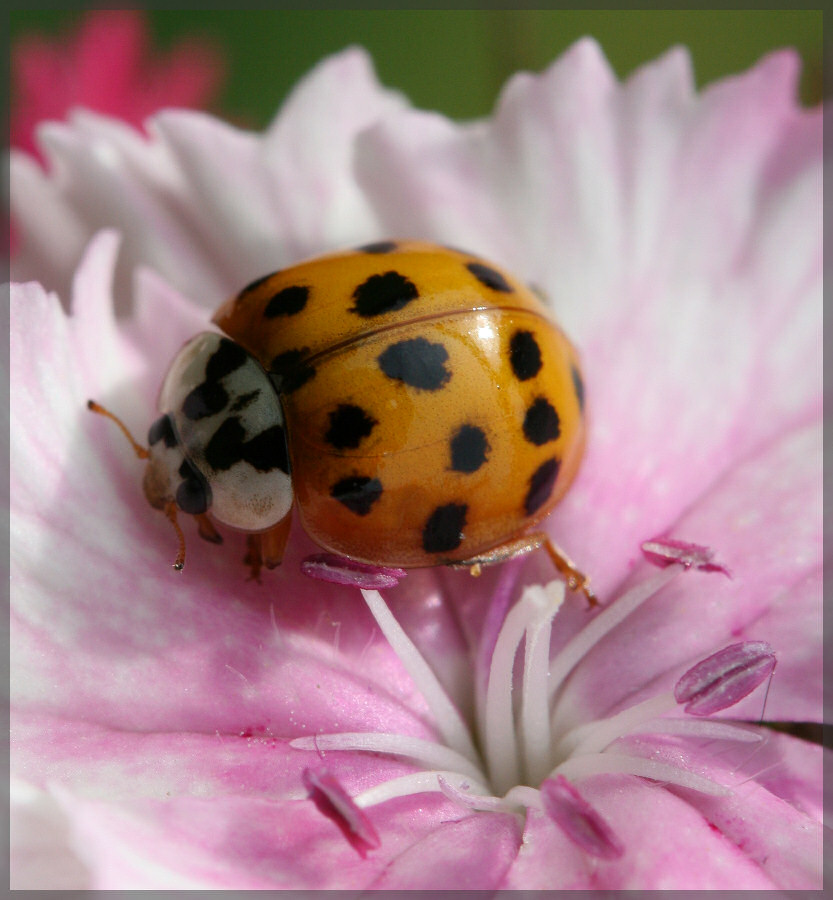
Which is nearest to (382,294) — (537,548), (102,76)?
(537,548)

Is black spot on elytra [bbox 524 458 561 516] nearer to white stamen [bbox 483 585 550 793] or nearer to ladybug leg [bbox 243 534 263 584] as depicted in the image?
white stamen [bbox 483 585 550 793]

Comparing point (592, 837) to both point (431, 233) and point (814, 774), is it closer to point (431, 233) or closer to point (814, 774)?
point (814, 774)

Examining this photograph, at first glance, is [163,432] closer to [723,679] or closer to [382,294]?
[382,294]

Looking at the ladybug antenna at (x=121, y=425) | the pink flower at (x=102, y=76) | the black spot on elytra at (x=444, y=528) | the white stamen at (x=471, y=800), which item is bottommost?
the white stamen at (x=471, y=800)

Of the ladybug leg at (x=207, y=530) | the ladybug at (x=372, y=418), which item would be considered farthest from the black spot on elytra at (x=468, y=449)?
the ladybug leg at (x=207, y=530)

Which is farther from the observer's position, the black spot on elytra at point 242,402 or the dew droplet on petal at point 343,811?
the black spot on elytra at point 242,402

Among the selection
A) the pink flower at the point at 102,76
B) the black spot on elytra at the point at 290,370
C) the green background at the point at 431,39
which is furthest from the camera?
the green background at the point at 431,39

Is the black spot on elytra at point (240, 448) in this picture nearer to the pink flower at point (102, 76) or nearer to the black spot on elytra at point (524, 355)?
the black spot on elytra at point (524, 355)

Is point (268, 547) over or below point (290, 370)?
below
